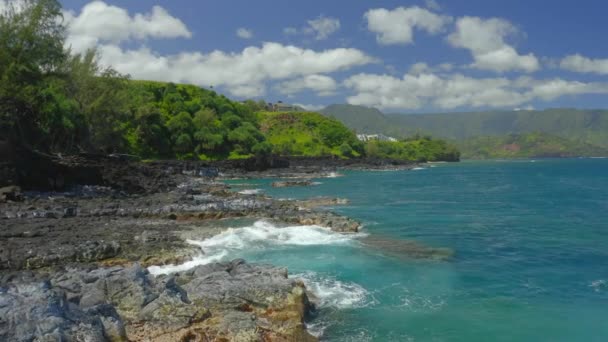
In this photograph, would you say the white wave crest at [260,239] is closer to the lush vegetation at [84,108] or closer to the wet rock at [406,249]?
the wet rock at [406,249]

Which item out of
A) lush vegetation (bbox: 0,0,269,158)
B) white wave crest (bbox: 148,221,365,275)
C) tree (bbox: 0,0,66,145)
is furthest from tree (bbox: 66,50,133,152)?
white wave crest (bbox: 148,221,365,275)

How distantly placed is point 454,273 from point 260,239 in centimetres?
1433

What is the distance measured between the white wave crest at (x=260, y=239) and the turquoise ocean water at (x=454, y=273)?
8 centimetres

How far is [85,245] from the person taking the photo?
88.3ft

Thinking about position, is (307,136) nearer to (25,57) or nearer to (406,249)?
(25,57)

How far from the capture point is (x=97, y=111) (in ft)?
251

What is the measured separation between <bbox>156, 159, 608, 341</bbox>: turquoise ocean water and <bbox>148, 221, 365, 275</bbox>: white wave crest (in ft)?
0.26

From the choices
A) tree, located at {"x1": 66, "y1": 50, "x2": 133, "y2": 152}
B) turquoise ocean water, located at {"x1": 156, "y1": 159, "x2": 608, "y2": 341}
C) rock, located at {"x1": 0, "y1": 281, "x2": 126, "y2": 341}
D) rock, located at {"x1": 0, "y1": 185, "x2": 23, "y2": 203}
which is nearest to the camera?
rock, located at {"x1": 0, "y1": 281, "x2": 126, "y2": 341}

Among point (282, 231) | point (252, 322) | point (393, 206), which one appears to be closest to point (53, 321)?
point (252, 322)

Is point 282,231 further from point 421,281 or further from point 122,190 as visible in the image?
point 122,190

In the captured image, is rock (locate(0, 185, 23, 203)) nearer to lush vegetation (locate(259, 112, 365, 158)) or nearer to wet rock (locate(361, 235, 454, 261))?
wet rock (locate(361, 235, 454, 261))

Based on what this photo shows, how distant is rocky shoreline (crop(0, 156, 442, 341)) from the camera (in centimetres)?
1380

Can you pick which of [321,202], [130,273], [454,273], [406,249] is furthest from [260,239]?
[321,202]

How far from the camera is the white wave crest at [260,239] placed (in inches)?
1140
